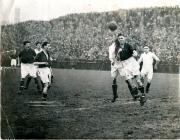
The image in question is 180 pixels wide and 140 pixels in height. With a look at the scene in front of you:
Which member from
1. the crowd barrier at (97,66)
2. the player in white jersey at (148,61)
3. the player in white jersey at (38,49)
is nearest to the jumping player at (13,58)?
the player in white jersey at (38,49)

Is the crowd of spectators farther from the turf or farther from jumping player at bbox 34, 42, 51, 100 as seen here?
the turf

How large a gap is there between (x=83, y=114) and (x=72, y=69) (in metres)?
0.53

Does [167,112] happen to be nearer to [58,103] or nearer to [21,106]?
[58,103]

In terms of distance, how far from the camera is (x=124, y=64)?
17.8ft

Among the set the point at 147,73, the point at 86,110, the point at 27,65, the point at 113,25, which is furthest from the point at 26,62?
the point at 147,73

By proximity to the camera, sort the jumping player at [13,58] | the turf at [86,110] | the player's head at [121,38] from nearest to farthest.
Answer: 1. the turf at [86,110]
2. the player's head at [121,38]
3. the jumping player at [13,58]

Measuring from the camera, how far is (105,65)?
Result: 217 inches

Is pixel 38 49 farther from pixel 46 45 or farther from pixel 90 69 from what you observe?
pixel 90 69

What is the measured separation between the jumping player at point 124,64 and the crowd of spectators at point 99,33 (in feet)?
0.22

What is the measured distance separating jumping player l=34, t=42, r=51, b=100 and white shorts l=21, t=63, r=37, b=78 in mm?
75

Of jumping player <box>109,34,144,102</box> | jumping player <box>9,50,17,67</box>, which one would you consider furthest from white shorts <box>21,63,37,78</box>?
jumping player <box>109,34,144,102</box>

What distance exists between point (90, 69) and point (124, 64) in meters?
0.40

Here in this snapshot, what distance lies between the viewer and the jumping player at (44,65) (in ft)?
18.5

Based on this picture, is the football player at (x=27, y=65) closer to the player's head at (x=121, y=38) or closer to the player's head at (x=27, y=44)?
the player's head at (x=27, y=44)
